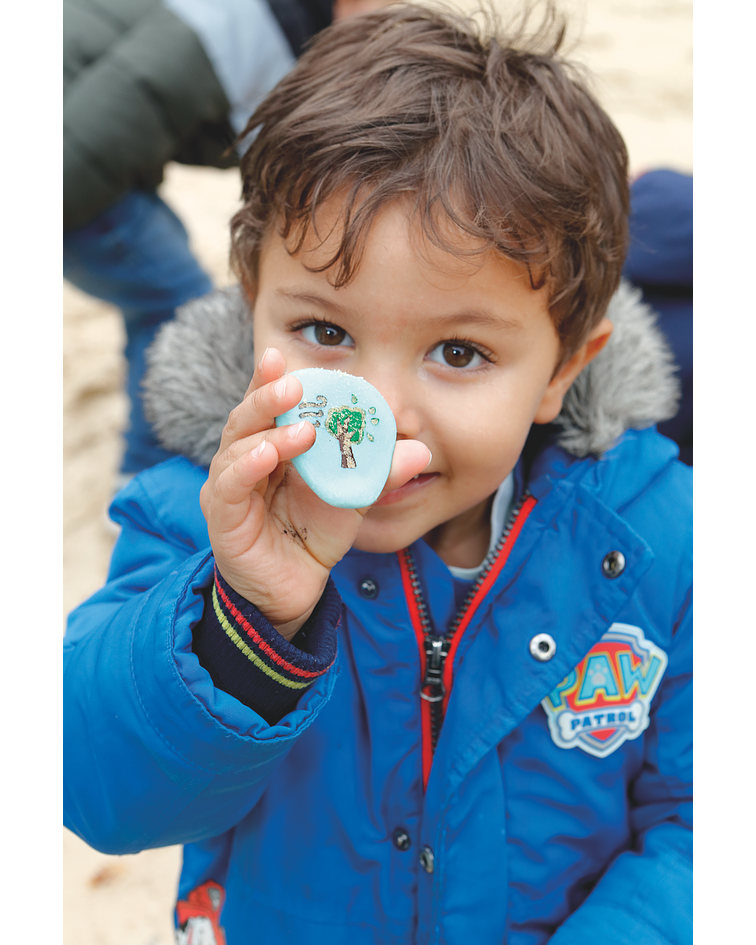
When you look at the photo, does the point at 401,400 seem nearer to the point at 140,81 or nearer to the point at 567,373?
the point at 567,373

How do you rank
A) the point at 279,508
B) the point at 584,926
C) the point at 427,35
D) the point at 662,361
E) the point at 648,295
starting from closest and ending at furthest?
the point at 279,508 < the point at 584,926 < the point at 427,35 < the point at 662,361 < the point at 648,295

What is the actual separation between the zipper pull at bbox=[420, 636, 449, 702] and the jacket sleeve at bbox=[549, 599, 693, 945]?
0.41m

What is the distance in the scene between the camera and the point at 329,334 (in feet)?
3.88

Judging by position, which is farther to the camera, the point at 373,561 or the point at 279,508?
the point at 373,561

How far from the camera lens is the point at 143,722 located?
1.09 metres

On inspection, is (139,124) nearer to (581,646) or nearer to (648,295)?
(648,295)

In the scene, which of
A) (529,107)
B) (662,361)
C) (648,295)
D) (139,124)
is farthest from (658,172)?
(139,124)

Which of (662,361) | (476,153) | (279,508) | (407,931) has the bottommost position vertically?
(407,931)

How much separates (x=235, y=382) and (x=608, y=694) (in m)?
0.87

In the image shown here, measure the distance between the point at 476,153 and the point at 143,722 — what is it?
3.22 ft

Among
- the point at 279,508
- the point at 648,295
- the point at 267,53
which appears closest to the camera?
the point at 279,508

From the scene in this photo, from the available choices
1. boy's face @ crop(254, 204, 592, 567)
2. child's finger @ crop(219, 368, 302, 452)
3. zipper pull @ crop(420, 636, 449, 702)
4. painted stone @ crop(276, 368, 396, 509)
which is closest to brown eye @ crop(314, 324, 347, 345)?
boy's face @ crop(254, 204, 592, 567)

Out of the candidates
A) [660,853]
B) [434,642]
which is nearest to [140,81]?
[434,642]

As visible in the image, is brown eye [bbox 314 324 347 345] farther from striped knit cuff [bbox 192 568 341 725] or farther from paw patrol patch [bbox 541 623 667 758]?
paw patrol patch [bbox 541 623 667 758]
